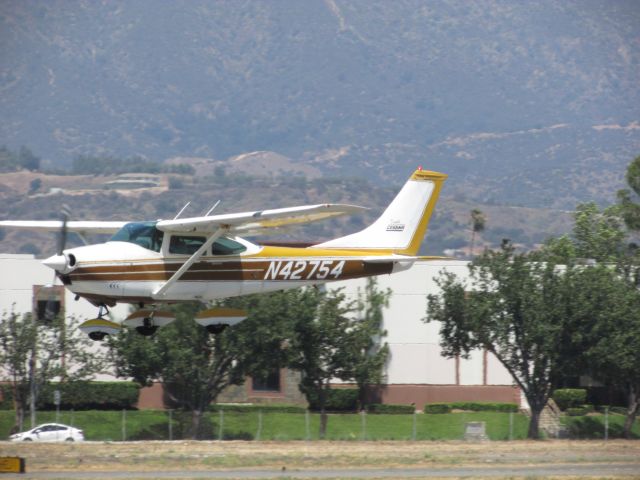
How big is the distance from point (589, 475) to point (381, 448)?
6.65 metres

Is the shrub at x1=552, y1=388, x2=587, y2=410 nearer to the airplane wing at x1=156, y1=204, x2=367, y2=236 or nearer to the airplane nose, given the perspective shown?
the airplane wing at x1=156, y1=204, x2=367, y2=236

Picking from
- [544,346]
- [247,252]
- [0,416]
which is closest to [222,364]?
[0,416]

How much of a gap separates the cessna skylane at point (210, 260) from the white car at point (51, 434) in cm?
1194

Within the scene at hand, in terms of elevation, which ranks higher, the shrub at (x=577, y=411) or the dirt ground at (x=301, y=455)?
the shrub at (x=577, y=411)

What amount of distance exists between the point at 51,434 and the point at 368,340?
44.0 feet

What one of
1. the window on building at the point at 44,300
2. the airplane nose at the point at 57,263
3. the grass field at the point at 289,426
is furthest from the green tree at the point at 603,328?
the airplane nose at the point at 57,263

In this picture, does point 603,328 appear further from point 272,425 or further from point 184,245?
point 184,245

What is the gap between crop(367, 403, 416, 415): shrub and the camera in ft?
158

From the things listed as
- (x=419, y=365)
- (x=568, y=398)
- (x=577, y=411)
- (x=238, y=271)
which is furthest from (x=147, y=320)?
(x=568, y=398)

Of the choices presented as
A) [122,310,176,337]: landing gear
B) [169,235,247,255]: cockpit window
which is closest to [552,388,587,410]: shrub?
[169,235,247,255]: cockpit window

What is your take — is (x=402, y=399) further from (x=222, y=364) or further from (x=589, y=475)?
(x=589, y=475)

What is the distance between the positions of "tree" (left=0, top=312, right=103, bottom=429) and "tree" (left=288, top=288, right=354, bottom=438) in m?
7.85

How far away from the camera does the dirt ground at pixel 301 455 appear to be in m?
25.3

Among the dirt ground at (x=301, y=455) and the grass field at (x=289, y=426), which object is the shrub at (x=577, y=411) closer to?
the grass field at (x=289, y=426)
